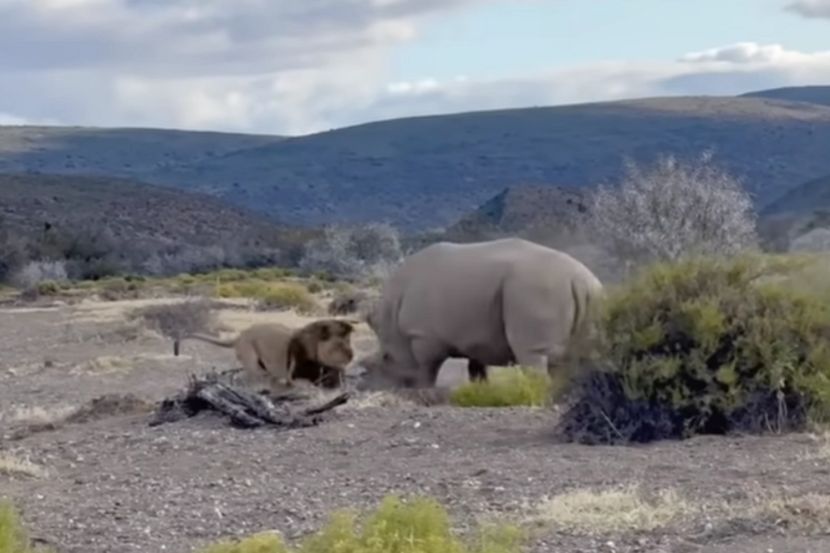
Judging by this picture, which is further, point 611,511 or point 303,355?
point 303,355

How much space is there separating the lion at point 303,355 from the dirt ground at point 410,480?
1.16 m

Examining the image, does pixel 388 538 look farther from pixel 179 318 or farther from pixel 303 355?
pixel 179 318

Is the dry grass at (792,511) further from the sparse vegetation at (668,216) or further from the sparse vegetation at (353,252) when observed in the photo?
the sparse vegetation at (353,252)

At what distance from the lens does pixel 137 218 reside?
8669 cm

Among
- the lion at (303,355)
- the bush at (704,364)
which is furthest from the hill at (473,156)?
the bush at (704,364)

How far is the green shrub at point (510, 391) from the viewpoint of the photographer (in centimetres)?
1627

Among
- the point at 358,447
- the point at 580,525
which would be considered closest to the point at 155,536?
the point at 580,525

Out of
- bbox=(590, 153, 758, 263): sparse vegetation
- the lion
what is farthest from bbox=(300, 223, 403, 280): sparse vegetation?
the lion

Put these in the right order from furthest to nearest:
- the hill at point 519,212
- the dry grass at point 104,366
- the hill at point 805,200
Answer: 1. the hill at point 805,200
2. the hill at point 519,212
3. the dry grass at point 104,366

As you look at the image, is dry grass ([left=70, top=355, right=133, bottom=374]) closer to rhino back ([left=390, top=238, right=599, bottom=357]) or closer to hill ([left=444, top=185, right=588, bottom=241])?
rhino back ([left=390, top=238, right=599, bottom=357])

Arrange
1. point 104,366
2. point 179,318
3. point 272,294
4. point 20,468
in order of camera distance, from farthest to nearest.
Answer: point 272,294 < point 179,318 < point 104,366 < point 20,468

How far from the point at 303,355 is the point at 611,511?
25.5ft

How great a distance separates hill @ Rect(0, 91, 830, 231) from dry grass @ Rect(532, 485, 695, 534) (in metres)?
92.1

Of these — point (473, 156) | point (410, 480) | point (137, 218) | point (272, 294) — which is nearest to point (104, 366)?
point (410, 480)
